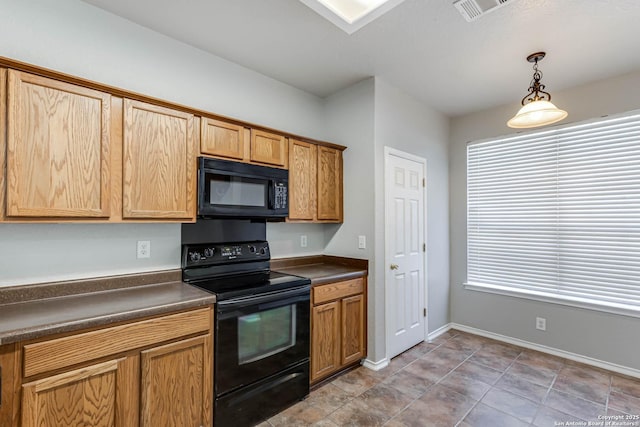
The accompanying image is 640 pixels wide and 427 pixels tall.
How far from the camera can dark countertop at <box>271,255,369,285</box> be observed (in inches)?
104

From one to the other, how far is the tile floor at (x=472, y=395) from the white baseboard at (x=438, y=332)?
0.44 meters

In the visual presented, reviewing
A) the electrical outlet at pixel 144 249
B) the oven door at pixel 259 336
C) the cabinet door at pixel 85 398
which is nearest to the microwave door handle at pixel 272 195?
the oven door at pixel 259 336

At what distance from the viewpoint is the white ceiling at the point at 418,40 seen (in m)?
1.99

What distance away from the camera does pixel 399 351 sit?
315cm

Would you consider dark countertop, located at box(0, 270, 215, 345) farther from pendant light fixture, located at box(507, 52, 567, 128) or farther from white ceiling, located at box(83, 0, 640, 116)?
pendant light fixture, located at box(507, 52, 567, 128)

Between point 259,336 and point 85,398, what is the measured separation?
3.15 ft

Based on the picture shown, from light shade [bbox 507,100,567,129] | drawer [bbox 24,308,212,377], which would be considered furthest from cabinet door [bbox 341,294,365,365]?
light shade [bbox 507,100,567,129]

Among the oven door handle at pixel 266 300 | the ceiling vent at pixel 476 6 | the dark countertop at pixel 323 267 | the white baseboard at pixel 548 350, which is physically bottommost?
the white baseboard at pixel 548 350

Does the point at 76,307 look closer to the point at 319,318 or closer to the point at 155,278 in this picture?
the point at 155,278

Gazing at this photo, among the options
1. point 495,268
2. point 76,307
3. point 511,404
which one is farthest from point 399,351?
point 76,307

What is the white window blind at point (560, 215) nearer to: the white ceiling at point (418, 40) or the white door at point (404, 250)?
the white ceiling at point (418, 40)

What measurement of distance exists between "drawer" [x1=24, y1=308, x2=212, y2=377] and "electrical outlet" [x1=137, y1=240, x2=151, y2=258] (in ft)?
2.25

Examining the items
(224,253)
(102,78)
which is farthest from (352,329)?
(102,78)

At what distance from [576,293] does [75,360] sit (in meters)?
4.12
